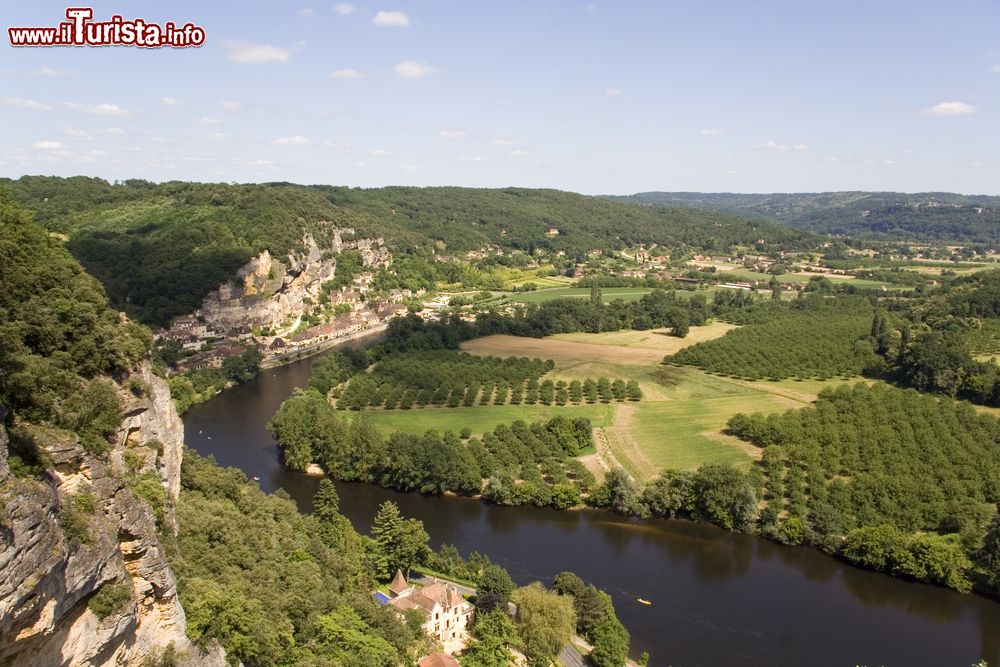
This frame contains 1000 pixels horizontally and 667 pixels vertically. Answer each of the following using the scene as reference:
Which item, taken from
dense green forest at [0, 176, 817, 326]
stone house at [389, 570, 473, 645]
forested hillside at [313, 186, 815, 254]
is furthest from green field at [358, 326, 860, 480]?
forested hillside at [313, 186, 815, 254]

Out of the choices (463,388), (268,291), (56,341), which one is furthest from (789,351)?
(56,341)

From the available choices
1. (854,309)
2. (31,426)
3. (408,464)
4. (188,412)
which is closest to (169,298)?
(188,412)

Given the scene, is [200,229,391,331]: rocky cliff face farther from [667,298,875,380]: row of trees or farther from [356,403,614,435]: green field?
[667,298,875,380]: row of trees

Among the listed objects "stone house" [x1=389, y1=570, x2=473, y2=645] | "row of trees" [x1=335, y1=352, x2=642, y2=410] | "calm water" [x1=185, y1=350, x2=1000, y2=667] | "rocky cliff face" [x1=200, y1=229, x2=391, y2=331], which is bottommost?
"calm water" [x1=185, y1=350, x2=1000, y2=667]

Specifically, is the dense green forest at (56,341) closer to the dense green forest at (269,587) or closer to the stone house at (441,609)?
the dense green forest at (269,587)

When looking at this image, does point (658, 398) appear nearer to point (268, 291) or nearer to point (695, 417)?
point (695, 417)

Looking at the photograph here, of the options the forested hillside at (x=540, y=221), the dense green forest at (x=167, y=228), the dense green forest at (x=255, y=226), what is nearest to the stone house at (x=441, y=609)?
the dense green forest at (x=255, y=226)
